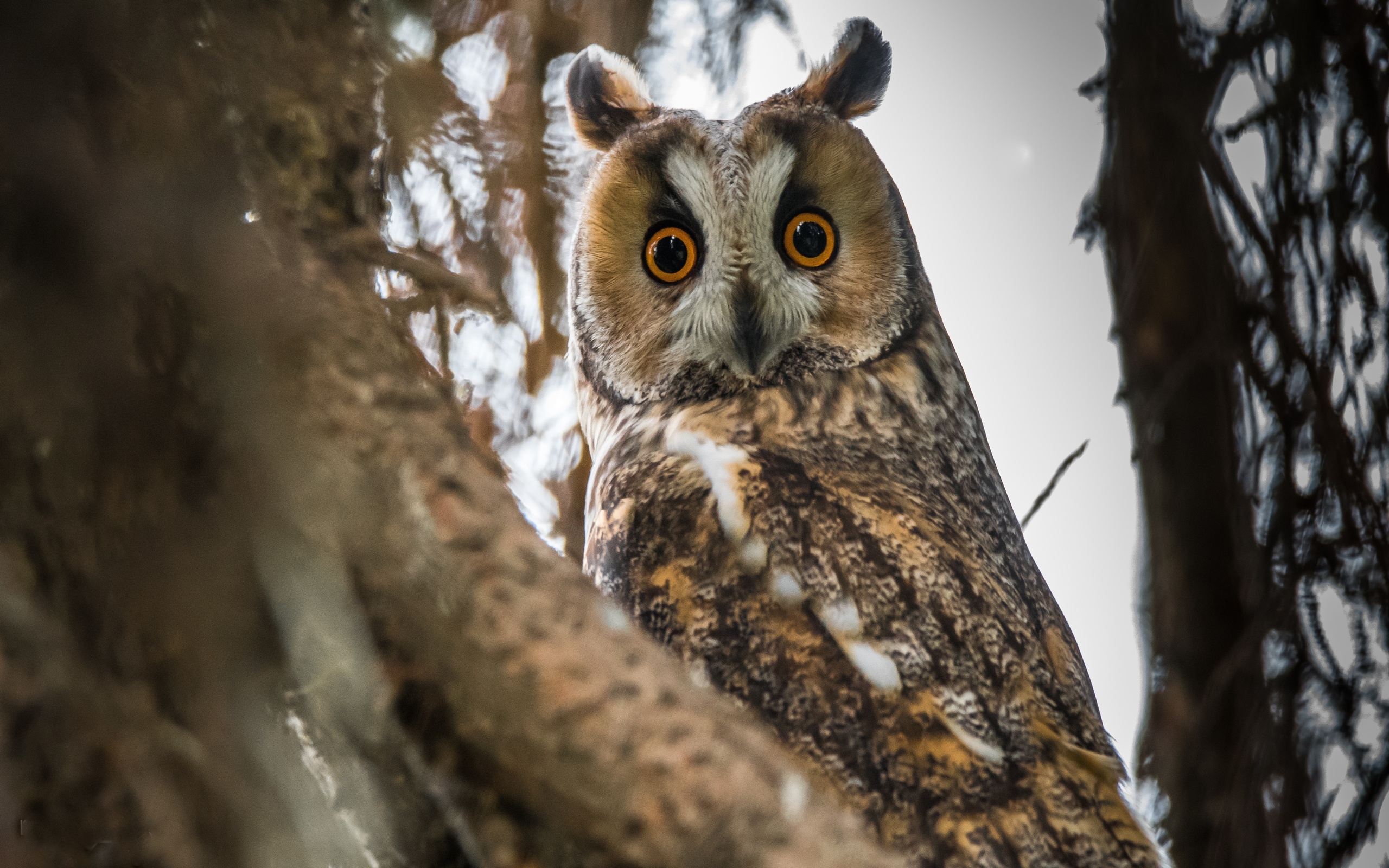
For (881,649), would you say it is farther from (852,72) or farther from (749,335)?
(852,72)

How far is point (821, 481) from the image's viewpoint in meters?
1.63

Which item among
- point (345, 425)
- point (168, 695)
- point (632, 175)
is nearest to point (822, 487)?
point (632, 175)

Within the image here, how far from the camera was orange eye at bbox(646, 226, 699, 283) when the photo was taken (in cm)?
198

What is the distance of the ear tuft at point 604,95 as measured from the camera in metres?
2.16

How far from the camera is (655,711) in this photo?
75 cm

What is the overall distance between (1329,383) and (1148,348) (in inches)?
16.4

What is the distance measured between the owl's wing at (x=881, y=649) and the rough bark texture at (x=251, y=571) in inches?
23.2

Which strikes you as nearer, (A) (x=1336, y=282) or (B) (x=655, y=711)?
(B) (x=655, y=711)

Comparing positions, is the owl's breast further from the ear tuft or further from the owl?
the ear tuft

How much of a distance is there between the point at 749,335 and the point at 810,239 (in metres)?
0.26

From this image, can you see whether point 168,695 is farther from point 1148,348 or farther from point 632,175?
point 1148,348

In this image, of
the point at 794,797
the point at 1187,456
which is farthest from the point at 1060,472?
the point at 794,797

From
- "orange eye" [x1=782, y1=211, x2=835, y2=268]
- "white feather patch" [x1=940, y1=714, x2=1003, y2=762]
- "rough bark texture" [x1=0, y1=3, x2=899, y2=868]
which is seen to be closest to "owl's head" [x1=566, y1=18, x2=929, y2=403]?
"orange eye" [x1=782, y1=211, x2=835, y2=268]

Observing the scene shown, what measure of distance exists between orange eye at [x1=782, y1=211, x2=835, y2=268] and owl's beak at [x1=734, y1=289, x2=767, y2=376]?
5.8 inches
